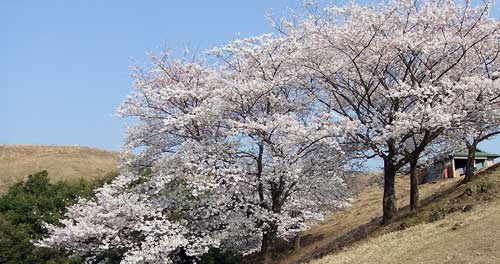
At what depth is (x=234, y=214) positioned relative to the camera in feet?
78.8

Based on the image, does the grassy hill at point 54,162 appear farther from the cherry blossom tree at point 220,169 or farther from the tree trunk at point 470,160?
the tree trunk at point 470,160

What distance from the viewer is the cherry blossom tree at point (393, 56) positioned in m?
22.8

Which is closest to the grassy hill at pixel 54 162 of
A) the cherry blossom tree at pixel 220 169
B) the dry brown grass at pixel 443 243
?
the cherry blossom tree at pixel 220 169

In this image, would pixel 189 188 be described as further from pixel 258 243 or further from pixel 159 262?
pixel 258 243

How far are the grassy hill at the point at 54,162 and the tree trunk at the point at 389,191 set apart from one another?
44153 mm

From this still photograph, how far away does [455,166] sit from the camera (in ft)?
147

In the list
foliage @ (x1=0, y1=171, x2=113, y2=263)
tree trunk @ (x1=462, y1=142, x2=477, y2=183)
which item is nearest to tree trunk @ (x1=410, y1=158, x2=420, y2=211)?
tree trunk @ (x1=462, y1=142, x2=477, y2=183)

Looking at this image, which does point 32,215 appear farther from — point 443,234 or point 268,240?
point 443,234

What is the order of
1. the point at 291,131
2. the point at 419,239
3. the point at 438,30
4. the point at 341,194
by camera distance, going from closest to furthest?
the point at 419,239
the point at 291,131
the point at 438,30
the point at 341,194

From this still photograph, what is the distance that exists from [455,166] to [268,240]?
2523 centimetres

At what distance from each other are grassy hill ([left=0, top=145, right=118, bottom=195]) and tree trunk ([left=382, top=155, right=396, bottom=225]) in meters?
44.2

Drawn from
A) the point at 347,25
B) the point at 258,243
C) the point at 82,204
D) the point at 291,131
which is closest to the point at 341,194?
the point at 258,243

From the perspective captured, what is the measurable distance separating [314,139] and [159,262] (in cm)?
795

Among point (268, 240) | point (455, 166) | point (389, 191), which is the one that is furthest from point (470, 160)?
point (455, 166)
